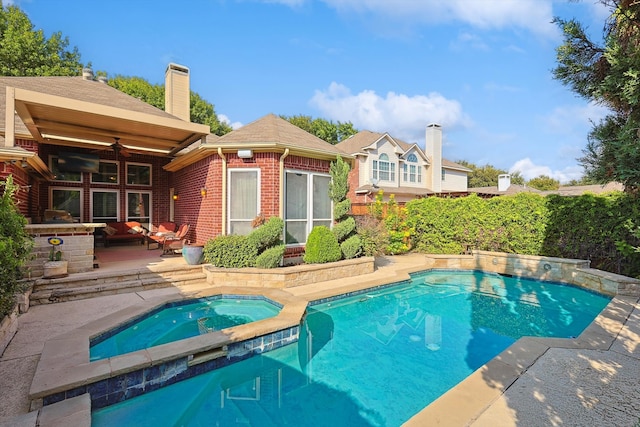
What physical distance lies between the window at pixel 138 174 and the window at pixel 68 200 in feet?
6.18

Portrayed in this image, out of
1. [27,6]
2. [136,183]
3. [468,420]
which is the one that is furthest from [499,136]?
[27,6]

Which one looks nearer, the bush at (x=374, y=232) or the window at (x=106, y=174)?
the bush at (x=374, y=232)

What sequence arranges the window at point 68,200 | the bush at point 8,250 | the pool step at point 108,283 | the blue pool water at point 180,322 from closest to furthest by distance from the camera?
the bush at point 8,250 → the blue pool water at point 180,322 → the pool step at point 108,283 → the window at point 68,200

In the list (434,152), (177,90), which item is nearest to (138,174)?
(177,90)

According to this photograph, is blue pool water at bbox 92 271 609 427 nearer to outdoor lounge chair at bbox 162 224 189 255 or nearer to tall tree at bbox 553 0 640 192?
tall tree at bbox 553 0 640 192

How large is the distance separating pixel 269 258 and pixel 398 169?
19535 millimetres

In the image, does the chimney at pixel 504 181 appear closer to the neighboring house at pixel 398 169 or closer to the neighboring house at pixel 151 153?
the neighboring house at pixel 398 169

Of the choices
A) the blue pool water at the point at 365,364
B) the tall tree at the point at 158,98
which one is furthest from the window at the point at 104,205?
the tall tree at the point at 158,98

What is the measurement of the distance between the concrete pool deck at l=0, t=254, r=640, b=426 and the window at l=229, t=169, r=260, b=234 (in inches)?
172

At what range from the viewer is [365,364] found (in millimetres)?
4828

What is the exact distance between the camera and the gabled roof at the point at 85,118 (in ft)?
23.4

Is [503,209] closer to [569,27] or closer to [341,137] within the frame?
[569,27]

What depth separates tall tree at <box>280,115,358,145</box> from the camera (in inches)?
1527

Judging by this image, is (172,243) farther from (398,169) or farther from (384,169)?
(398,169)
